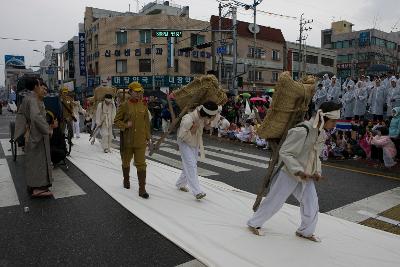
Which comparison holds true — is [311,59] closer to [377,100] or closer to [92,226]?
[377,100]

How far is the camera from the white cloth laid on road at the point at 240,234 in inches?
159

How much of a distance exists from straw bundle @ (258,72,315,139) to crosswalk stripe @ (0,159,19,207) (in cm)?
418

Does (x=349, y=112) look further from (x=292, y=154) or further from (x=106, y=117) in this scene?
(x=292, y=154)

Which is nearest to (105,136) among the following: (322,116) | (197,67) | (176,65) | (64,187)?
(64,187)

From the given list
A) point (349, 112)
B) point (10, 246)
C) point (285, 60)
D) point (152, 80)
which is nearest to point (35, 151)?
point (10, 246)

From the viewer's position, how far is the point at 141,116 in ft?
21.9

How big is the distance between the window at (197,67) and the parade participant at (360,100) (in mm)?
28836

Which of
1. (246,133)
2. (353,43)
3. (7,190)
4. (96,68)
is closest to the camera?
(7,190)

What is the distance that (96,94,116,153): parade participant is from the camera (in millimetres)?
11031

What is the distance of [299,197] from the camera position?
446 cm

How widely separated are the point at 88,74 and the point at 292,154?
151ft

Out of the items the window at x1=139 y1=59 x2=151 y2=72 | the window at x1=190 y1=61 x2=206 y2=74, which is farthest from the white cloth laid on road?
the window at x1=190 y1=61 x2=206 y2=74

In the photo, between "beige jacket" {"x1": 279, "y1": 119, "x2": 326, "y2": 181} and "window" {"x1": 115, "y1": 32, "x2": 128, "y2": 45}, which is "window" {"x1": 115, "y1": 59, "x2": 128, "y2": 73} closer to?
"window" {"x1": 115, "y1": 32, "x2": 128, "y2": 45}

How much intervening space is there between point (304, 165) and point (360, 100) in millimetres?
12376
